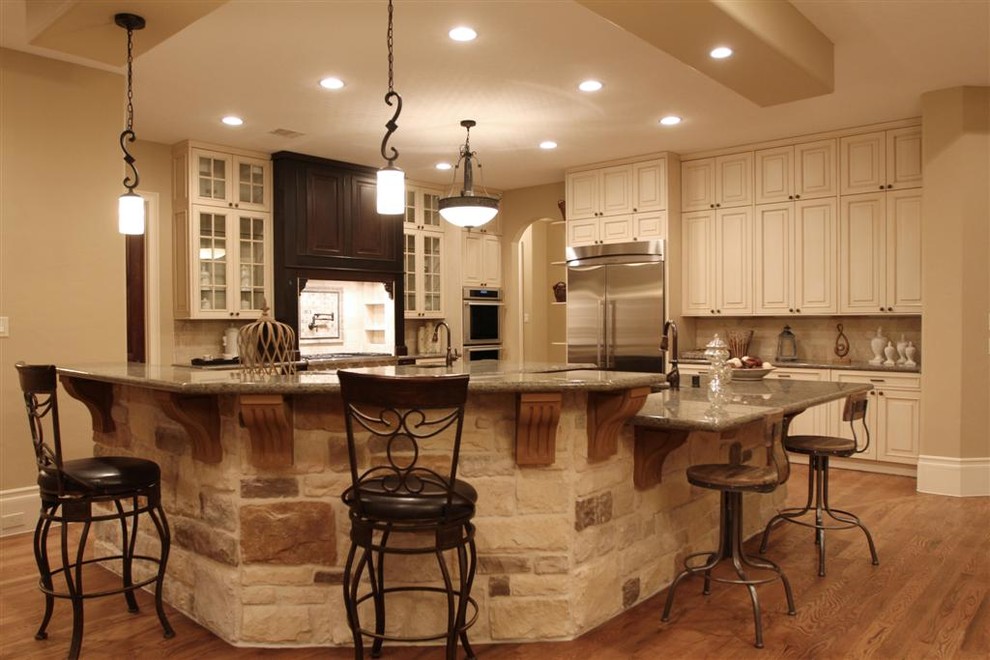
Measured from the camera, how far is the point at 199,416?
2559mm

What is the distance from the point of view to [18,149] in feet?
13.2

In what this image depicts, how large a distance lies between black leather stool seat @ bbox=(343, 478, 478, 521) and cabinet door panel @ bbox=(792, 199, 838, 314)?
4.62 meters

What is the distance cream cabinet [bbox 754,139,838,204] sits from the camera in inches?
230

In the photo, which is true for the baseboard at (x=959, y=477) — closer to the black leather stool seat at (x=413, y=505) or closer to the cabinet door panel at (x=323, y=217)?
the black leather stool seat at (x=413, y=505)

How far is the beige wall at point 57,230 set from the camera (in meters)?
4.02

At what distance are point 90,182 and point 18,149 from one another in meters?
0.39

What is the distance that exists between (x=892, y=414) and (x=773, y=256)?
1568 millimetres

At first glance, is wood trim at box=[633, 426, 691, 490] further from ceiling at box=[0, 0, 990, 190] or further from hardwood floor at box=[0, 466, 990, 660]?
ceiling at box=[0, 0, 990, 190]

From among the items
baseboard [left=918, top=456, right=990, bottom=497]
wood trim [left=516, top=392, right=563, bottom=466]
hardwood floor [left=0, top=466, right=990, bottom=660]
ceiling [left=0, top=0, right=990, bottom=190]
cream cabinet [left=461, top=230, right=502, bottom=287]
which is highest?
ceiling [left=0, top=0, right=990, bottom=190]

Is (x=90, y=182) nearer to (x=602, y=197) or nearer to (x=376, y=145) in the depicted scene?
(x=376, y=145)

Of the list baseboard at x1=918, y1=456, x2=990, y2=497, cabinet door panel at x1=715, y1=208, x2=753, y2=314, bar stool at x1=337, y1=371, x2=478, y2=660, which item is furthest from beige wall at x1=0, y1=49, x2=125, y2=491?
baseboard at x1=918, y1=456, x2=990, y2=497

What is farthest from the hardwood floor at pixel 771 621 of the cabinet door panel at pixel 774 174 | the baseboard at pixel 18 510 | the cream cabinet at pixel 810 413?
the cabinet door panel at pixel 774 174

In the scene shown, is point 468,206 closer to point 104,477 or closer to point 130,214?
point 130,214

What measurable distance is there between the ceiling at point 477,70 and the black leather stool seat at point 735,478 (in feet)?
6.23
